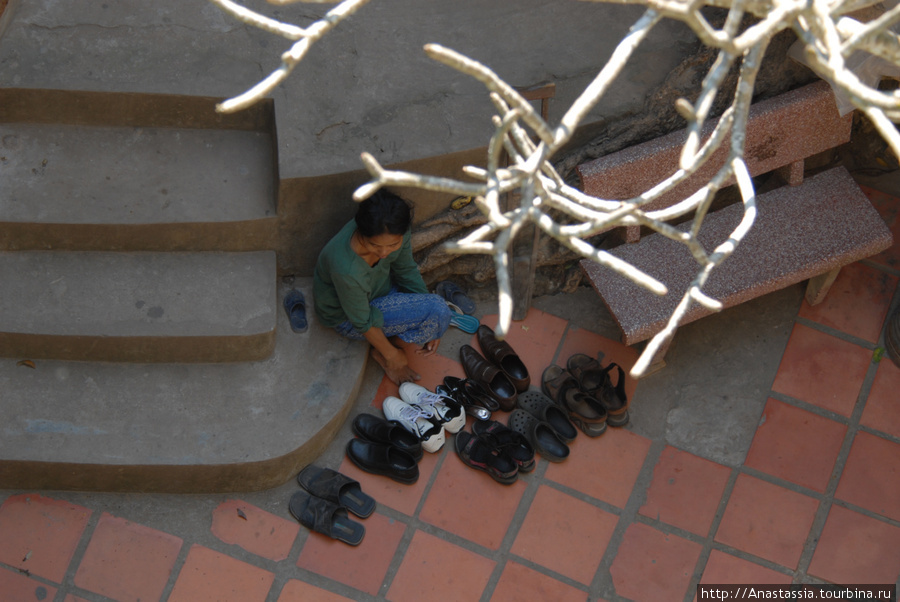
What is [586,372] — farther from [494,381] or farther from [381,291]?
[381,291]

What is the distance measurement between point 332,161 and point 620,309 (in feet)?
4.74

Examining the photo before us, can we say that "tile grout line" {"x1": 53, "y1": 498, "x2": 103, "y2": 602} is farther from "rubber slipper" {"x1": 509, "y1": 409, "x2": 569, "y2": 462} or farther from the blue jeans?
"rubber slipper" {"x1": 509, "y1": 409, "x2": 569, "y2": 462}

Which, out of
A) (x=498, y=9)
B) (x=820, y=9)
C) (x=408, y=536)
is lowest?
(x=408, y=536)

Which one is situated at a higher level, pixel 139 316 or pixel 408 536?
pixel 139 316

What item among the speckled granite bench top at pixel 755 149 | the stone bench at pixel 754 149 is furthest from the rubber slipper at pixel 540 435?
the speckled granite bench top at pixel 755 149

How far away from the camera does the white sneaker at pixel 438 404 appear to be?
374 cm

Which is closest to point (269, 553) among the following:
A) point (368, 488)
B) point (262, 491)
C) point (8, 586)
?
point (262, 491)

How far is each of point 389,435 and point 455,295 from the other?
32.2 inches

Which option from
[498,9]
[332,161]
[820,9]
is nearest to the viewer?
[820,9]

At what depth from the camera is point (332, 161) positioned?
11.6ft

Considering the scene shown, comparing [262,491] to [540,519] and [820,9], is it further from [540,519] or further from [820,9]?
[820,9]

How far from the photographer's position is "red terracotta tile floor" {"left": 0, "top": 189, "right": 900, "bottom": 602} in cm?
342

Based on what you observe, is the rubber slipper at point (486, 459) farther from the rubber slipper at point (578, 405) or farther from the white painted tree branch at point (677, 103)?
the white painted tree branch at point (677, 103)

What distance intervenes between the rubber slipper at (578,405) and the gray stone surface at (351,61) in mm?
1191
